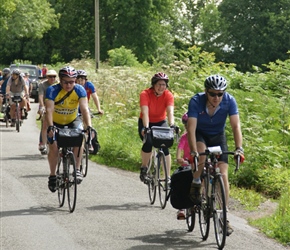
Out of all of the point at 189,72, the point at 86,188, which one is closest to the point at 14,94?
the point at 189,72

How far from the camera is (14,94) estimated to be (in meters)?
25.9

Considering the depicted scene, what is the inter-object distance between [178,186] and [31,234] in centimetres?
179

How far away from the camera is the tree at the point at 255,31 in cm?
8825

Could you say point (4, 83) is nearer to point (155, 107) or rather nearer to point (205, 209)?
point (155, 107)

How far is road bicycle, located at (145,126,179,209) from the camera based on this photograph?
1191 cm

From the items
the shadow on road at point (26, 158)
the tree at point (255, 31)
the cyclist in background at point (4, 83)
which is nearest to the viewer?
the shadow on road at point (26, 158)

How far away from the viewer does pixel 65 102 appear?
11922 millimetres

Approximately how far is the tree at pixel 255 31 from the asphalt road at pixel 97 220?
73.8m

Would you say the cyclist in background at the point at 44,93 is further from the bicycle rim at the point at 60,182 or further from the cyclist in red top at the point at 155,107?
the bicycle rim at the point at 60,182

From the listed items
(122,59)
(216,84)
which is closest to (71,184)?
(216,84)

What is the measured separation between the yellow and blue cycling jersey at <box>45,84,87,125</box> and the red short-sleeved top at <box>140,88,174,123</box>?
38.9 inches

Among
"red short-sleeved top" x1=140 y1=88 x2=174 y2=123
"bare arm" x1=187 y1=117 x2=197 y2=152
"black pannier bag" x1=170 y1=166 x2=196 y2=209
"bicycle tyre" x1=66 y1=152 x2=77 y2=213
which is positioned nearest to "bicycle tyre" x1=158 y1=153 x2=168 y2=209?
"red short-sleeved top" x1=140 y1=88 x2=174 y2=123

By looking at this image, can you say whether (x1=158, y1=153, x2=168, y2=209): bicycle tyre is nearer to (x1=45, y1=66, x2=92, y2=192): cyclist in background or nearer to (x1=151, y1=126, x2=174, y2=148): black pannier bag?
(x1=151, y1=126, x2=174, y2=148): black pannier bag

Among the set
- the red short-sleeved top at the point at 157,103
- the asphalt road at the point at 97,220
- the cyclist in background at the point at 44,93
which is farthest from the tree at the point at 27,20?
the red short-sleeved top at the point at 157,103
